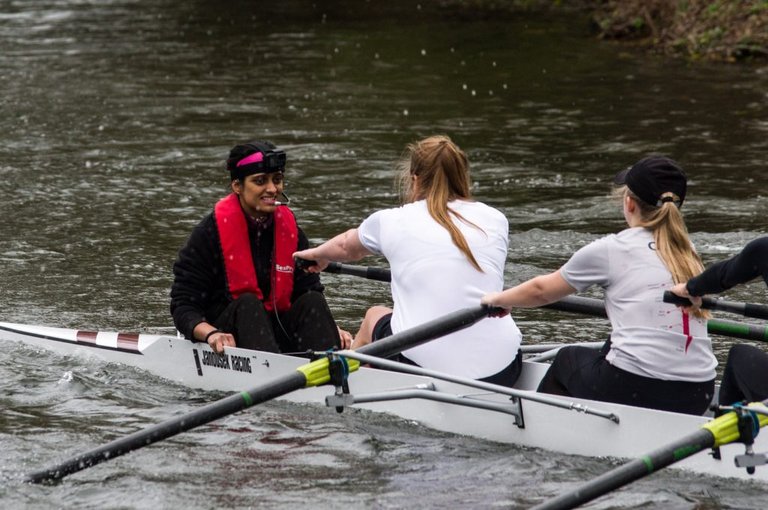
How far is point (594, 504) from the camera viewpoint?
622 cm

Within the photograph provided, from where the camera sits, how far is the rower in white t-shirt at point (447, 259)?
672 cm

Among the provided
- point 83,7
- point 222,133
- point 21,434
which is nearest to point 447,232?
point 21,434

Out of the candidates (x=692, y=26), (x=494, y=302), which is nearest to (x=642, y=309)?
(x=494, y=302)

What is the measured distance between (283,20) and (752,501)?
23499mm

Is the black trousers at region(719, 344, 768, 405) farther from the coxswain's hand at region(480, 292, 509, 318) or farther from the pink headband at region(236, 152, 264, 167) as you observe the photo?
the pink headband at region(236, 152, 264, 167)

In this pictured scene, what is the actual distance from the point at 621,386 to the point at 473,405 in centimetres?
84

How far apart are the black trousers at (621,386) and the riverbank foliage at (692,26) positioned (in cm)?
1609

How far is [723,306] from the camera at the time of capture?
6.20 metres

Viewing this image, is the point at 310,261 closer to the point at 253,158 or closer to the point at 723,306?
the point at 253,158

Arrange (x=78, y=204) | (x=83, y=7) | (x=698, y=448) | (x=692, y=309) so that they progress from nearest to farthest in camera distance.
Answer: (x=698, y=448) → (x=692, y=309) → (x=78, y=204) → (x=83, y=7)

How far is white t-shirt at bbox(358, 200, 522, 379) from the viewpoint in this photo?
6.71 m

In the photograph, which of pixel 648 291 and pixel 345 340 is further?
pixel 345 340

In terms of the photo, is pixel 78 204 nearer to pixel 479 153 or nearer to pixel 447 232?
pixel 479 153

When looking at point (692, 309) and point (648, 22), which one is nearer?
point (692, 309)
